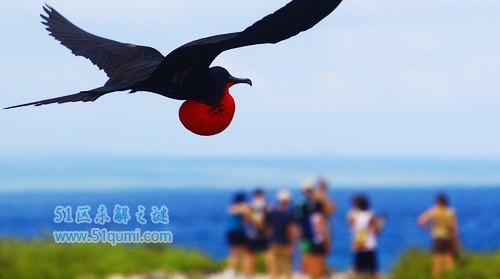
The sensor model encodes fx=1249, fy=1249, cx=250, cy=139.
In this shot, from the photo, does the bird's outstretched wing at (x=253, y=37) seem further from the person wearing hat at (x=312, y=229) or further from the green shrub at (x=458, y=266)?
the green shrub at (x=458, y=266)

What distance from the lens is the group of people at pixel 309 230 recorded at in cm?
1148

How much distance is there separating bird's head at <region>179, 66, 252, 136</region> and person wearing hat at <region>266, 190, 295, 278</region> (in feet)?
24.9

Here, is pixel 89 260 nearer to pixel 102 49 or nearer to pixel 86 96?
pixel 102 49

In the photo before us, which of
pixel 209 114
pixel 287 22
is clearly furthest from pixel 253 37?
pixel 209 114

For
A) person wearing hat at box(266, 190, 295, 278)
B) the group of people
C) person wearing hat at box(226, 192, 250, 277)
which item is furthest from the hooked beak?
person wearing hat at box(226, 192, 250, 277)

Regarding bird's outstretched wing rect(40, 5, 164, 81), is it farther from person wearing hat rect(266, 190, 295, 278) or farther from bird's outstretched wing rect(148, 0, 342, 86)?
person wearing hat rect(266, 190, 295, 278)

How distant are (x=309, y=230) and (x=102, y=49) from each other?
20.4 feet

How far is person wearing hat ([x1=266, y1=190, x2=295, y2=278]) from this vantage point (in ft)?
40.1

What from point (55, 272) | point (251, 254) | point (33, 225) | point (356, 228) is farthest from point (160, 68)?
point (33, 225)

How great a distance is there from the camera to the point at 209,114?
4.31 meters

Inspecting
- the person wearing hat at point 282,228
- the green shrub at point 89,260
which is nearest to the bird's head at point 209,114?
the person wearing hat at point 282,228

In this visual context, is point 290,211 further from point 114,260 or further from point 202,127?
point 202,127

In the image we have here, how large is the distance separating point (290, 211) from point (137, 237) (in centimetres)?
394

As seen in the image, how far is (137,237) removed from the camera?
28.4ft
